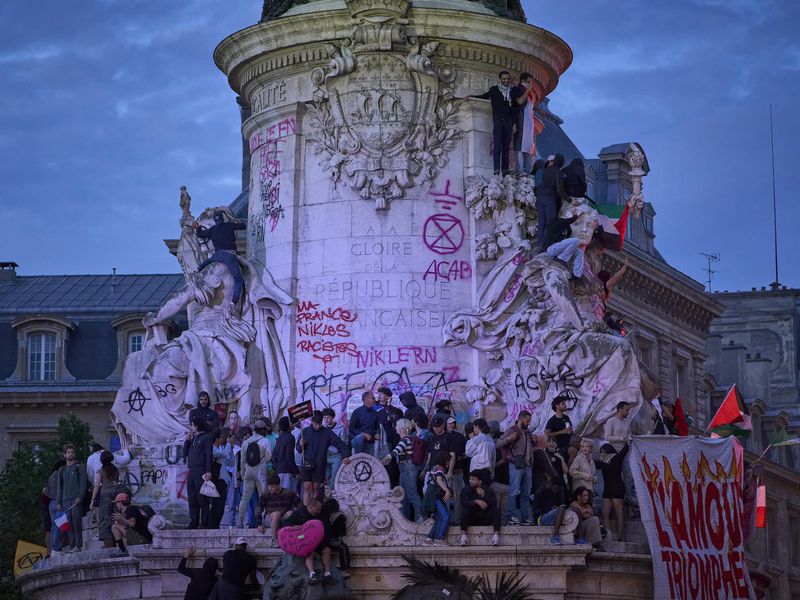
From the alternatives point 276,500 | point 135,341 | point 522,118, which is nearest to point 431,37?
point 522,118

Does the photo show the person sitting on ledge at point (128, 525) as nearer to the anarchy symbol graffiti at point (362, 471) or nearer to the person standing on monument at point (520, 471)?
the anarchy symbol graffiti at point (362, 471)

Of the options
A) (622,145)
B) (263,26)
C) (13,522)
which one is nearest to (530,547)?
(263,26)

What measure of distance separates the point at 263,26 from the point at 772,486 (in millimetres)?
44160

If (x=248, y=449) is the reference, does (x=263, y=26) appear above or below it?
above

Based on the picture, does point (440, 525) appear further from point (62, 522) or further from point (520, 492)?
point (62, 522)

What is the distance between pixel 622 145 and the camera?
82.4m

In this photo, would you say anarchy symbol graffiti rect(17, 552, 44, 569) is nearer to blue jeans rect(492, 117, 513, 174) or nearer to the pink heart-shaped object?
the pink heart-shaped object

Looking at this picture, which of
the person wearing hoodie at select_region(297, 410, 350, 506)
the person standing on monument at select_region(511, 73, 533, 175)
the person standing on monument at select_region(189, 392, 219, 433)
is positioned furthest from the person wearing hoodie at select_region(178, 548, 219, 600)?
the person standing on monument at select_region(511, 73, 533, 175)

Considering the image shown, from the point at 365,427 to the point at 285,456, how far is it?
1432 millimetres

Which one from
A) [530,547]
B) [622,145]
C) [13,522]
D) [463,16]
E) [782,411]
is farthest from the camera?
[782,411]

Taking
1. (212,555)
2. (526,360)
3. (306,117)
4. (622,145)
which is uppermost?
(622,145)

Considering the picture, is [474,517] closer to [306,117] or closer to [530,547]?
[530,547]

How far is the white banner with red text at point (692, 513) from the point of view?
3859cm

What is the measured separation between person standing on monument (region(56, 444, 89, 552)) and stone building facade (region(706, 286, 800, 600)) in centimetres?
3831
